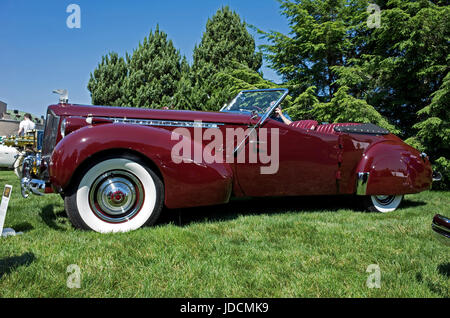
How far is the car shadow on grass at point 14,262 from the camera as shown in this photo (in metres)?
1.93

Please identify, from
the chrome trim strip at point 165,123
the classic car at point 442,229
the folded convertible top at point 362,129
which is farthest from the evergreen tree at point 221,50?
the classic car at point 442,229

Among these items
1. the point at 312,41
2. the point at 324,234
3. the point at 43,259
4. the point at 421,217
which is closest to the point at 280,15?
the point at 312,41

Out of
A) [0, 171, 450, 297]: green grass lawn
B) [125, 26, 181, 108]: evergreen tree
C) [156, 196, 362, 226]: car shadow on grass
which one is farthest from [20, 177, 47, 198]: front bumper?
[125, 26, 181, 108]: evergreen tree

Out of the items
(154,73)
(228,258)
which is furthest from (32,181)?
(154,73)

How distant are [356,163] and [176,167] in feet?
7.91

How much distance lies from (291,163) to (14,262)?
2723 millimetres

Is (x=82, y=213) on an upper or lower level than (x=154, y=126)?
lower

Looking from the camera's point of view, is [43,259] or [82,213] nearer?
[43,259]

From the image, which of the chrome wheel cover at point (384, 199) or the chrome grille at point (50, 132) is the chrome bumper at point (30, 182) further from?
the chrome wheel cover at point (384, 199)

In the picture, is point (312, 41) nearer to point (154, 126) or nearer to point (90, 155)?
point (154, 126)

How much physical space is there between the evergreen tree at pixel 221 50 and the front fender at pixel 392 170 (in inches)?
459

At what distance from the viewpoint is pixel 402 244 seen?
2.71 metres

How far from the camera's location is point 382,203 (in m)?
4.33

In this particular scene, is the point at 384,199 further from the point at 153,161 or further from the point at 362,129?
the point at 153,161
